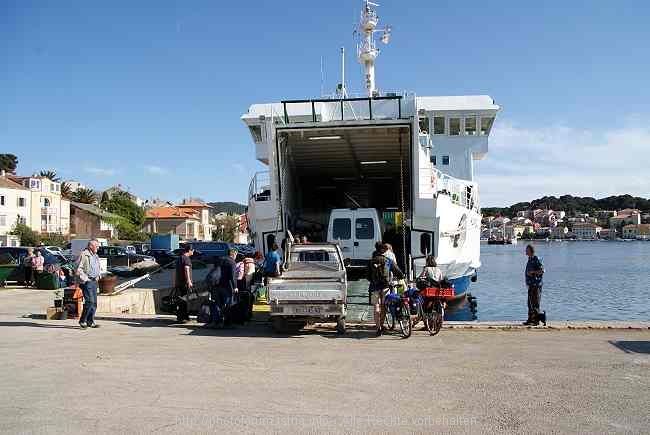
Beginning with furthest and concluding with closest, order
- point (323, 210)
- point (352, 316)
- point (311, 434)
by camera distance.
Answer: point (323, 210), point (352, 316), point (311, 434)

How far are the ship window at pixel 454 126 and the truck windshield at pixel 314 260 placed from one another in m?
15.2

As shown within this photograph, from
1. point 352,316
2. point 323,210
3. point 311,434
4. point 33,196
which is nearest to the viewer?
point 311,434

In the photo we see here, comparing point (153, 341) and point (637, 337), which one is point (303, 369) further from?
point (637, 337)

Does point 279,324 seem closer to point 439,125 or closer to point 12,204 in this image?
point 439,125

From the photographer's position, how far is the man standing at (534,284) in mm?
11797

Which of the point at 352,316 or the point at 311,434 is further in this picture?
the point at 352,316

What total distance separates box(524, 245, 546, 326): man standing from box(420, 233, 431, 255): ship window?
524 centimetres

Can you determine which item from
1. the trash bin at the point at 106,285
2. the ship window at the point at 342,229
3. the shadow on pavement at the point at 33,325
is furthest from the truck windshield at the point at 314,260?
the trash bin at the point at 106,285

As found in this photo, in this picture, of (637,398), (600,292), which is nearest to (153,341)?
(637,398)

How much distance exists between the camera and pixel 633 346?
9.41m

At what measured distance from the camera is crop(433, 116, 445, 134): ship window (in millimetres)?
26250

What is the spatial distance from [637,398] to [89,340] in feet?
27.0

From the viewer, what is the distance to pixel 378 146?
1928cm

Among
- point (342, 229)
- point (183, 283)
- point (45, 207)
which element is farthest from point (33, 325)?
point (45, 207)
